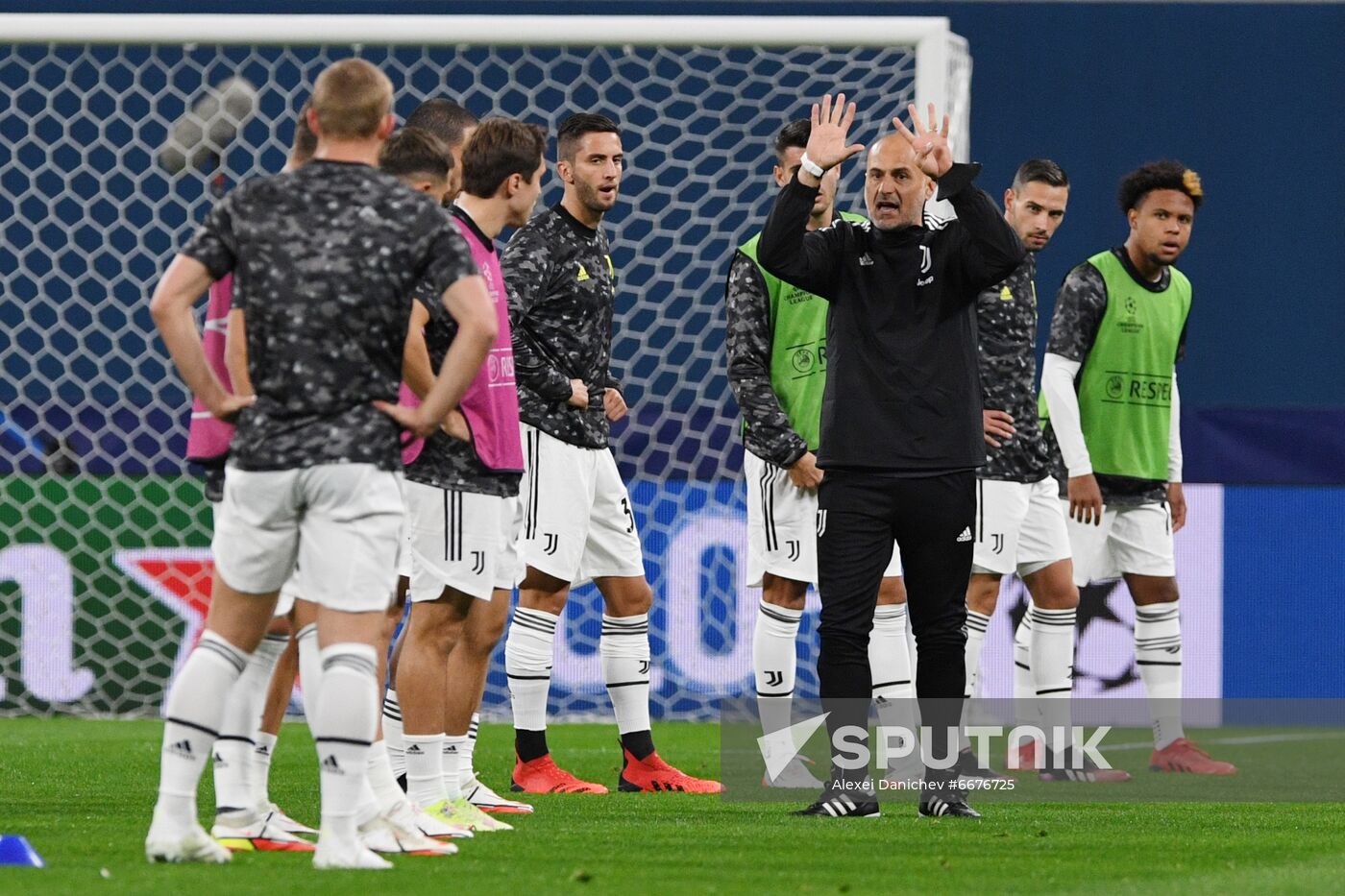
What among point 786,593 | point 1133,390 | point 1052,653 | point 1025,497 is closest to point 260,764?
point 786,593

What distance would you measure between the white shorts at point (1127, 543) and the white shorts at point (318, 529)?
4752 mm

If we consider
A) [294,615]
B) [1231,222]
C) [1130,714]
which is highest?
[1231,222]

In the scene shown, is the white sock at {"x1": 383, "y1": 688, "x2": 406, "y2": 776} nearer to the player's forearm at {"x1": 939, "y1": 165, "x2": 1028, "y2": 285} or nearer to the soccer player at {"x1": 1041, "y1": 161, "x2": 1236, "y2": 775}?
the player's forearm at {"x1": 939, "y1": 165, "x2": 1028, "y2": 285}

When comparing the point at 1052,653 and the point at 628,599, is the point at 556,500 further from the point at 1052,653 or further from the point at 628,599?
the point at 1052,653

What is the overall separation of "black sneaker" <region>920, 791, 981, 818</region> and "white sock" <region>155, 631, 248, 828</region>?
8.07 feet

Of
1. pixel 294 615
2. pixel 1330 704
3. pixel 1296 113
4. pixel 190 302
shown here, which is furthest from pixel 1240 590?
pixel 190 302

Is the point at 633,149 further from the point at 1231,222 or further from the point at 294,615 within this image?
the point at 294,615

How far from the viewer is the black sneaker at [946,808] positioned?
20.3 feet

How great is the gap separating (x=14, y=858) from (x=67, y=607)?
6.31m

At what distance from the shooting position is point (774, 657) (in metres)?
Result: 7.44

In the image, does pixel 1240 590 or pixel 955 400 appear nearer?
pixel 955 400

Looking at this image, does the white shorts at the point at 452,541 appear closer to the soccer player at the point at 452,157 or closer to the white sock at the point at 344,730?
the soccer player at the point at 452,157

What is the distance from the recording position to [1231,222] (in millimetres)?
16031

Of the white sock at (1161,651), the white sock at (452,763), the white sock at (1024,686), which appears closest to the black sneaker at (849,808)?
the white sock at (452,763)
